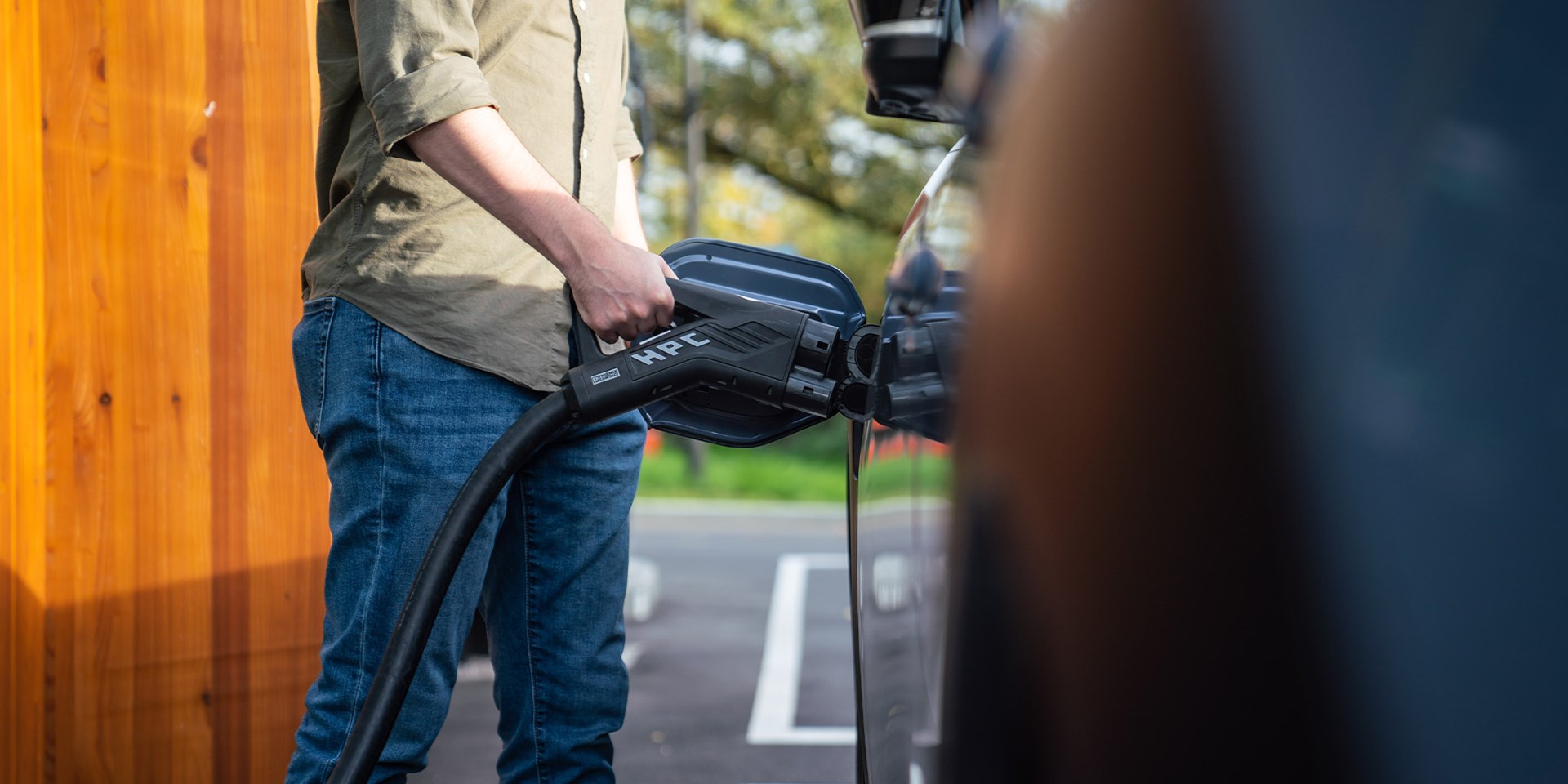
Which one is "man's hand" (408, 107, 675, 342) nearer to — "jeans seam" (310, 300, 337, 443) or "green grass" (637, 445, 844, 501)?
"jeans seam" (310, 300, 337, 443)

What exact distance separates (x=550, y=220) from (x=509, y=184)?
0.06 m

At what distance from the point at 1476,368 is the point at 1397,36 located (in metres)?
0.16

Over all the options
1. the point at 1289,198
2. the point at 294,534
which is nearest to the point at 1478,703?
the point at 1289,198

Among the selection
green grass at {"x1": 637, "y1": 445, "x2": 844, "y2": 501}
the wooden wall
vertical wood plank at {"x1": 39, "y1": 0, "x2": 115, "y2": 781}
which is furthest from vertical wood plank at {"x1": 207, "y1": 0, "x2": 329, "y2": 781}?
green grass at {"x1": 637, "y1": 445, "x2": 844, "y2": 501}

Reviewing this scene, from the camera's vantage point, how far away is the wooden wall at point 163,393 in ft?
6.05

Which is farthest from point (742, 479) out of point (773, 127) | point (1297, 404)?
point (1297, 404)

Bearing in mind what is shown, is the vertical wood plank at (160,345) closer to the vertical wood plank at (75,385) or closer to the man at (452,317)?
the vertical wood plank at (75,385)

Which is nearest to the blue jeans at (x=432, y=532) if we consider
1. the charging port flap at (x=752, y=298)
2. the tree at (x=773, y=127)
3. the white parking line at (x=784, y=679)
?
the charging port flap at (x=752, y=298)

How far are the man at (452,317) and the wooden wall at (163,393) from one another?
2.16ft

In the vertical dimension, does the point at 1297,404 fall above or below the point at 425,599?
above

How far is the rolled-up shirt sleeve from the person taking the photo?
1176mm

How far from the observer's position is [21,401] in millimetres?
1780

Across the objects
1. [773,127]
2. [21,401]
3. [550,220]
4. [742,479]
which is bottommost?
[742,479]

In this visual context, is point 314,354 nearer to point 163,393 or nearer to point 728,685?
point 163,393
